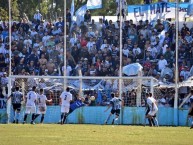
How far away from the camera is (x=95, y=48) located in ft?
175

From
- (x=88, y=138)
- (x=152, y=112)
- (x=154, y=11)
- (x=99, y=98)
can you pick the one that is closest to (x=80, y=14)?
(x=154, y=11)

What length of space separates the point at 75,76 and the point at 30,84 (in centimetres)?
259

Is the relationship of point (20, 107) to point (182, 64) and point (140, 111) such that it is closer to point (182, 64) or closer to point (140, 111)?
point (140, 111)

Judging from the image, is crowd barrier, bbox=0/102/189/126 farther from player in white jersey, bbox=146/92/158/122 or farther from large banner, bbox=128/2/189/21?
large banner, bbox=128/2/189/21

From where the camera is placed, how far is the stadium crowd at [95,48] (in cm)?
5131

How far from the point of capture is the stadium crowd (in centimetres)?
5131

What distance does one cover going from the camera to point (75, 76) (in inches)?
1987

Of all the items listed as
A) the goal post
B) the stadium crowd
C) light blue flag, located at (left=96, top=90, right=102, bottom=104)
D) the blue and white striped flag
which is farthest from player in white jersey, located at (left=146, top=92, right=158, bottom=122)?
the blue and white striped flag

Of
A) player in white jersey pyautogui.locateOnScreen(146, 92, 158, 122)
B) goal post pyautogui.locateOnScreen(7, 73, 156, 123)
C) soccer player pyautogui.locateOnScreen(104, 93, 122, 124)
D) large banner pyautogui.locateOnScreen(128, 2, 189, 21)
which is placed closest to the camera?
player in white jersey pyautogui.locateOnScreen(146, 92, 158, 122)

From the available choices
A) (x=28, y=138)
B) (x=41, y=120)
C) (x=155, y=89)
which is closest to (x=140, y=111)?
(x=155, y=89)

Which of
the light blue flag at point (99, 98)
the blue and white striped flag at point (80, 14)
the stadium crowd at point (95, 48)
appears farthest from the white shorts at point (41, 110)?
the blue and white striped flag at point (80, 14)

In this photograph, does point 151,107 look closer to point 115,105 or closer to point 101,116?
point 115,105

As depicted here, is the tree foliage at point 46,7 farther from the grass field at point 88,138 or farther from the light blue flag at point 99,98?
the grass field at point 88,138

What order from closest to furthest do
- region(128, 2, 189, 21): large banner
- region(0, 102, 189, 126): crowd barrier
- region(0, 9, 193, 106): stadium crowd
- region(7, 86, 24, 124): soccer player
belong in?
1. region(7, 86, 24, 124): soccer player
2. region(0, 102, 189, 126): crowd barrier
3. region(0, 9, 193, 106): stadium crowd
4. region(128, 2, 189, 21): large banner
